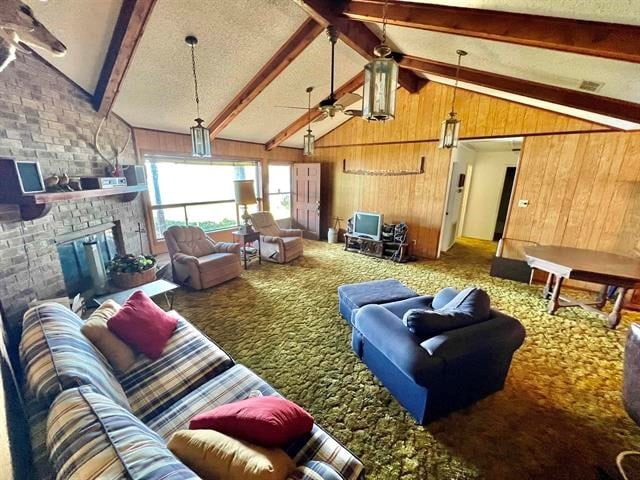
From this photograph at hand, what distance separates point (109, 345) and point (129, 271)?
6.66ft

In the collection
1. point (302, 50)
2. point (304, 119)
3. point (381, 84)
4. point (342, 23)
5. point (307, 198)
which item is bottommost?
point (307, 198)

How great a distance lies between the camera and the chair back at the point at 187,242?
12.3ft

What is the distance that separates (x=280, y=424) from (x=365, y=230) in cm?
466

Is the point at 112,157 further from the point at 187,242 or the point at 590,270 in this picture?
the point at 590,270

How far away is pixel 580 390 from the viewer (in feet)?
6.69

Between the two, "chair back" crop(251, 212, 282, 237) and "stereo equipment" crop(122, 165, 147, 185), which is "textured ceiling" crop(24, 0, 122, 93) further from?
"chair back" crop(251, 212, 282, 237)

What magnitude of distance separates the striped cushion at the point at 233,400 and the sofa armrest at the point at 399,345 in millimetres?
628

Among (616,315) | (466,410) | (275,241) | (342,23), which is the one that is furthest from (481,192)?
(466,410)

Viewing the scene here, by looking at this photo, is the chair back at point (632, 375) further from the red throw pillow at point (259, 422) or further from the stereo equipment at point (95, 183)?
the stereo equipment at point (95, 183)

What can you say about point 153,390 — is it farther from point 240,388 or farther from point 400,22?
point 400,22

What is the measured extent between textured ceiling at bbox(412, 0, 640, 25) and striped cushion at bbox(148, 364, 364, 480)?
2.75 m

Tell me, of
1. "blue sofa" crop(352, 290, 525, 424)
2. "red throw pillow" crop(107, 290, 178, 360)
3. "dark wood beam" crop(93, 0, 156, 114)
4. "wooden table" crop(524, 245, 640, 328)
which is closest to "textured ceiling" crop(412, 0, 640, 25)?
"blue sofa" crop(352, 290, 525, 424)

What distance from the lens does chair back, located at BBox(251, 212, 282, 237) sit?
512 centimetres

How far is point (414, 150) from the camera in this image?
517cm
